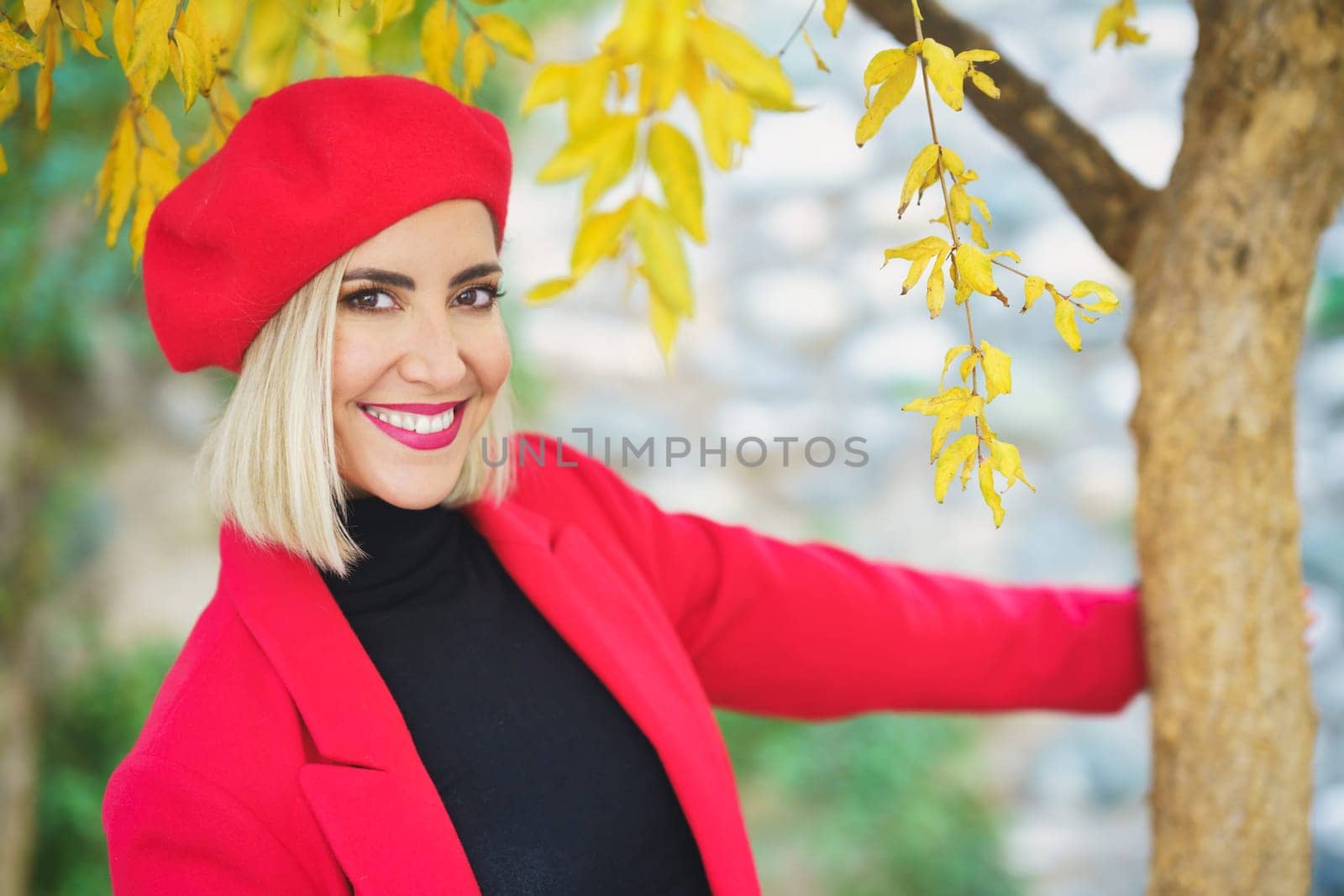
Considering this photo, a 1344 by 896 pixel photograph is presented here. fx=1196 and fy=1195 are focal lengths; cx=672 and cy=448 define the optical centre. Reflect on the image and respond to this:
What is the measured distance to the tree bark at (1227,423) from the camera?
3.81 feet

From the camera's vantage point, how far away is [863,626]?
4.75 ft

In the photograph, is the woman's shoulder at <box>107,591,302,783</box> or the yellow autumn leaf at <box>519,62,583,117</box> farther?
the woman's shoulder at <box>107,591,302,783</box>

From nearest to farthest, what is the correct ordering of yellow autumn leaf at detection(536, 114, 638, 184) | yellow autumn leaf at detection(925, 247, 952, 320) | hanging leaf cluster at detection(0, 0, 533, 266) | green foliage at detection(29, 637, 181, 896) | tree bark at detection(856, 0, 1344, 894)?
yellow autumn leaf at detection(536, 114, 638, 184) → yellow autumn leaf at detection(925, 247, 952, 320) → hanging leaf cluster at detection(0, 0, 533, 266) → tree bark at detection(856, 0, 1344, 894) → green foliage at detection(29, 637, 181, 896)

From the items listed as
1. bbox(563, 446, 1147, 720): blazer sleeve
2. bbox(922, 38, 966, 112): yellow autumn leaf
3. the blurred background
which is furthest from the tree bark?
the blurred background

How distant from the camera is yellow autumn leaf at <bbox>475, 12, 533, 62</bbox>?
1.24m

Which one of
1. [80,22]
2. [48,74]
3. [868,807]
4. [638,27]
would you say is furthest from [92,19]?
[868,807]

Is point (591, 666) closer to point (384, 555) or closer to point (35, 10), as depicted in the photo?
point (384, 555)

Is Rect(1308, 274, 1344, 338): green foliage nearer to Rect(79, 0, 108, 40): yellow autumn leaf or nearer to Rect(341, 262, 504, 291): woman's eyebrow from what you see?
Rect(341, 262, 504, 291): woman's eyebrow

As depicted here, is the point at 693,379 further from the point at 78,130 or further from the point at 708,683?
the point at 708,683

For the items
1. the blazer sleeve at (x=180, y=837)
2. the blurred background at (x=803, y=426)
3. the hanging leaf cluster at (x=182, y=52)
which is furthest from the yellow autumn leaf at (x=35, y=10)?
the blurred background at (x=803, y=426)

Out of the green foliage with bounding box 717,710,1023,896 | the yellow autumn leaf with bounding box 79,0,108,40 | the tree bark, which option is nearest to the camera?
the yellow autumn leaf with bounding box 79,0,108,40

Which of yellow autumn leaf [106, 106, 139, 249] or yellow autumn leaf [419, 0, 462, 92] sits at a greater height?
yellow autumn leaf [419, 0, 462, 92]

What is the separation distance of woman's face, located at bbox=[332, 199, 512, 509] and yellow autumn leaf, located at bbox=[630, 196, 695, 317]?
391 millimetres

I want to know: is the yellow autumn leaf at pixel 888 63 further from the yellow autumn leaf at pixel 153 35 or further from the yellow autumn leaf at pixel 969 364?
the yellow autumn leaf at pixel 153 35
